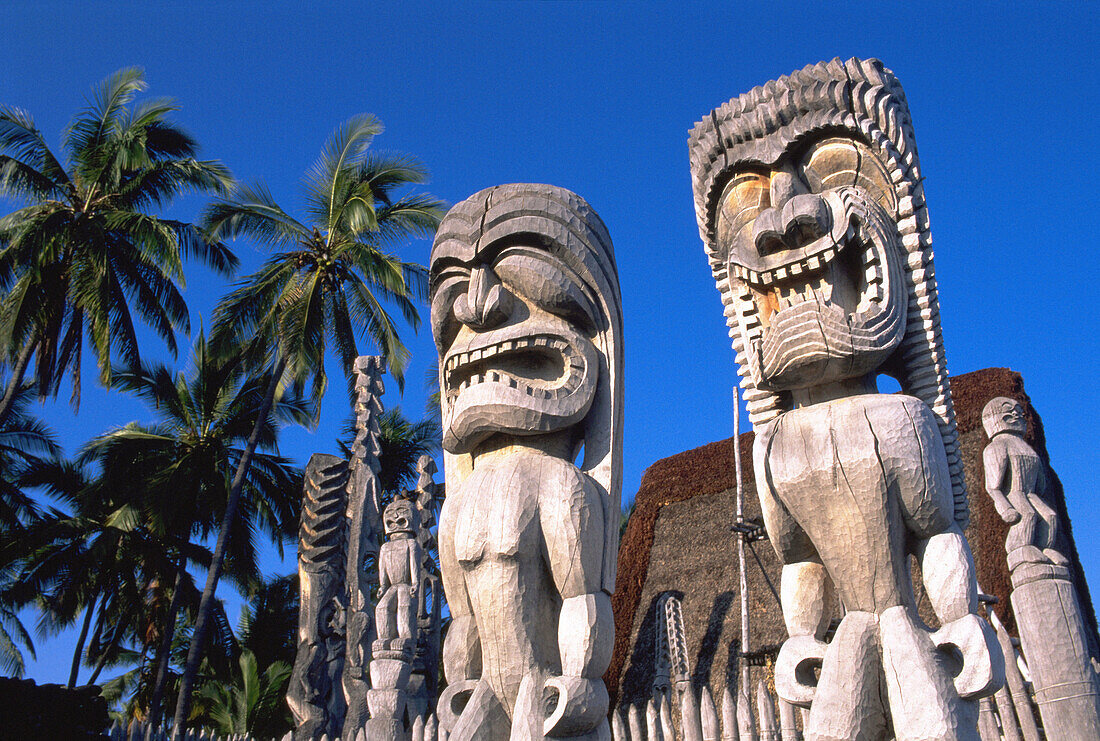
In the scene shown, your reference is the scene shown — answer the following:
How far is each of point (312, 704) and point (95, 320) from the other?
8.03 metres

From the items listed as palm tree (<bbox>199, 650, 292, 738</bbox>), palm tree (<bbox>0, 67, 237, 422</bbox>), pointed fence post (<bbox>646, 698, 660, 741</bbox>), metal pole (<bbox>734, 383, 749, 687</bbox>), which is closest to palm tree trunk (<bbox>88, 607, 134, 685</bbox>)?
palm tree (<bbox>199, 650, 292, 738</bbox>)

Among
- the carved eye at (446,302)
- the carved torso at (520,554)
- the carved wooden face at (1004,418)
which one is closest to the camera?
the carved torso at (520,554)

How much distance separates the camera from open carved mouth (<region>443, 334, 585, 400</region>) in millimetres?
4020

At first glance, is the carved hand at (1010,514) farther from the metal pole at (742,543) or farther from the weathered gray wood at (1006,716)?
the metal pole at (742,543)

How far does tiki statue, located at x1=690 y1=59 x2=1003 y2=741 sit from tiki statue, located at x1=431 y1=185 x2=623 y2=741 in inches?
25.9

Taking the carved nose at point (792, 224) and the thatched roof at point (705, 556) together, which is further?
the thatched roof at point (705, 556)

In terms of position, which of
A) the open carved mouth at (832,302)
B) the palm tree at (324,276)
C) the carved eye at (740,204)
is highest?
the palm tree at (324,276)

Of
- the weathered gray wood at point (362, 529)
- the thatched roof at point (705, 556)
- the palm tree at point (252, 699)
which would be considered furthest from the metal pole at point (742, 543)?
the palm tree at point (252, 699)

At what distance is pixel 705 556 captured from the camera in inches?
699

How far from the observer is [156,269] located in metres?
16.7

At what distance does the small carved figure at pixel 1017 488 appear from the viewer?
628 cm

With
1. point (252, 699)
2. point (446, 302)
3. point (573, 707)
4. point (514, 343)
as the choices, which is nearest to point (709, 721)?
point (573, 707)

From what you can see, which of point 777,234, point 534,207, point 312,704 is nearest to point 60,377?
point 312,704

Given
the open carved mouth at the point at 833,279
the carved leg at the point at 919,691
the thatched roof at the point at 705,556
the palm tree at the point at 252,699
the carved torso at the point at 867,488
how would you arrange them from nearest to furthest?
1. the carved leg at the point at 919,691
2. the carved torso at the point at 867,488
3. the open carved mouth at the point at 833,279
4. the thatched roof at the point at 705,556
5. the palm tree at the point at 252,699
